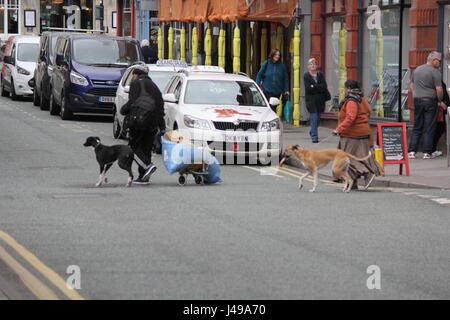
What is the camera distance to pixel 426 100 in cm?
2172

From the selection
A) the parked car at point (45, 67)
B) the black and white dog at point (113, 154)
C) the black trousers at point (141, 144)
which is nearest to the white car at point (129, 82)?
the black trousers at point (141, 144)

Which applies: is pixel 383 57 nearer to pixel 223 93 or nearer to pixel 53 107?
pixel 223 93

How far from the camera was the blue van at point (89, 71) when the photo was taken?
2961cm

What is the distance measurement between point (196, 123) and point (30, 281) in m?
11.0

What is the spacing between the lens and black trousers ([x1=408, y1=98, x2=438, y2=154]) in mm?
21734

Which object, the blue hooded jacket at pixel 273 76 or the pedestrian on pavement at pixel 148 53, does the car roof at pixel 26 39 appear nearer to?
the pedestrian on pavement at pixel 148 53

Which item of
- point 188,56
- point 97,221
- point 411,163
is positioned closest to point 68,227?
point 97,221

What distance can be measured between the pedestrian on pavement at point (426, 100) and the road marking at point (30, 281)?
12.5 m

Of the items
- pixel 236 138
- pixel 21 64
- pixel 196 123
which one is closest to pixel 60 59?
pixel 21 64

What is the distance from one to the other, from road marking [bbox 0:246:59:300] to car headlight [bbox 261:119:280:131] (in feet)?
33.0

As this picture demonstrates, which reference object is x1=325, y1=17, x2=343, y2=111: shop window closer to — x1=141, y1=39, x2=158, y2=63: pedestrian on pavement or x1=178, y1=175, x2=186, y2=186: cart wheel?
x1=141, y1=39, x2=158, y2=63: pedestrian on pavement

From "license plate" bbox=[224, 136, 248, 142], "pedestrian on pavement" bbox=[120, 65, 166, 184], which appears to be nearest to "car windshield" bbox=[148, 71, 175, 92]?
"license plate" bbox=[224, 136, 248, 142]
